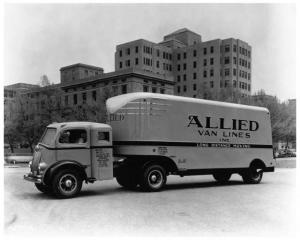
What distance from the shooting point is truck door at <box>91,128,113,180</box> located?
11.5m

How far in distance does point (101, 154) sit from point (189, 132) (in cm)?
370

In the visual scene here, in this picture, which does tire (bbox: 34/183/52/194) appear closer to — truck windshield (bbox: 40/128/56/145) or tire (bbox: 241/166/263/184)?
truck windshield (bbox: 40/128/56/145)

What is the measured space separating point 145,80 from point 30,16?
48670 mm

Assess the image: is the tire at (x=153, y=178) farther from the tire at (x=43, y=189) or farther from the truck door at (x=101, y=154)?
the tire at (x=43, y=189)

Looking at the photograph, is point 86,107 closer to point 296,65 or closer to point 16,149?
point 16,149

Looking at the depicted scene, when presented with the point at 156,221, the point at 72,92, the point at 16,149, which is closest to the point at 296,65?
the point at 156,221

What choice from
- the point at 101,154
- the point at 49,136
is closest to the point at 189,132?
the point at 101,154

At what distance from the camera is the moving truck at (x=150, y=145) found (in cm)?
1102

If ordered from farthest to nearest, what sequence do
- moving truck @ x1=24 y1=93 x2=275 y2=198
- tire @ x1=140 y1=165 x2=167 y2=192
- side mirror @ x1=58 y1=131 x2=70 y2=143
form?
tire @ x1=140 y1=165 x2=167 y2=192 < side mirror @ x1=58 y1=131 x2=70 y2=143 < moving truck @ x1=24 y1=93 x2=275 y2=198

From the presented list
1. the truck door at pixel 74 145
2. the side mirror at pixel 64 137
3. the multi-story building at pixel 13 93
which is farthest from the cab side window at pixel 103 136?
the multi-story building at pixel 13 93

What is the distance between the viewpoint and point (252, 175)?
51.4ft

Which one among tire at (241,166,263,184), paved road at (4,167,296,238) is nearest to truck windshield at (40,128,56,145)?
paved road at (4,167,296,238)

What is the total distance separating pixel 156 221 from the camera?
25.0 feet

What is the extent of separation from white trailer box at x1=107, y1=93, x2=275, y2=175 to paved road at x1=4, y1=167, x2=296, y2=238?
1761 mm
